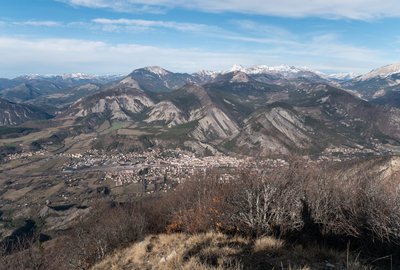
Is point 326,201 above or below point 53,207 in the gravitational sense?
above

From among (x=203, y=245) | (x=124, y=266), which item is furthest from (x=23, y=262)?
(x=203, y=245)

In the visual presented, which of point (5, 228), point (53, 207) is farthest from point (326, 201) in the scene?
point (53, 207)

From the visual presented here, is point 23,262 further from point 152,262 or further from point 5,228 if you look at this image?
point 5,228

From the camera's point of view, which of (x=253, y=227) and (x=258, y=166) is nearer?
(x=253, y=227)

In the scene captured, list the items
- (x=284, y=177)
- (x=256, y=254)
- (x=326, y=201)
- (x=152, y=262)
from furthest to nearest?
(x=284, y=177) < (x=326, y=201) < (x=152, y=262) < (x=256, y=254)

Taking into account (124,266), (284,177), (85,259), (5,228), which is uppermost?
(284,177)

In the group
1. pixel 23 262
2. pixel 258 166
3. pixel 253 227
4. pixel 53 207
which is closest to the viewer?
pixel 253 227
